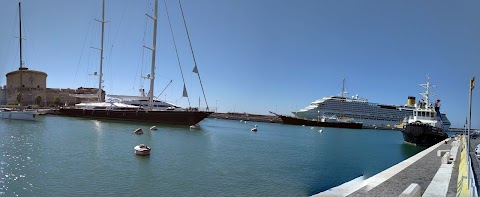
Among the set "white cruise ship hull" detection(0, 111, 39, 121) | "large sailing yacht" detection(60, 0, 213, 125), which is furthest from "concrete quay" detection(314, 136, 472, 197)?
"white cruise ship hull" detection(0, 111, 39, 121)

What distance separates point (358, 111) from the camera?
13388cm

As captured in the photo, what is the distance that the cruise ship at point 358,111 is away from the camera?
13000 centimetres

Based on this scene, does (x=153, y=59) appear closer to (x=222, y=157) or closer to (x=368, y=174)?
(x=222, y=157)

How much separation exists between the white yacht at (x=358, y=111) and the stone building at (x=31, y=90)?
81264 mm

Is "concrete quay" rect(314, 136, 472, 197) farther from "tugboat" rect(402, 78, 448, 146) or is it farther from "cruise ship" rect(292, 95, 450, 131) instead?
"cruise ship" rect(292, 95, 450, 131)

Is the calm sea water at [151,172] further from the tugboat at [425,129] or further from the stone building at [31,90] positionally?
the stone building at [31,90]

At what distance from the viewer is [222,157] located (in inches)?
968

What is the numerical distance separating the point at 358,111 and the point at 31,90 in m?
129

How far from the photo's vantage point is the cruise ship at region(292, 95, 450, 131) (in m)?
130

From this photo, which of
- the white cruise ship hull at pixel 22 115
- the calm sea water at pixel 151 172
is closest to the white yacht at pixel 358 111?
the white cruise ship hull at pixel 22 115

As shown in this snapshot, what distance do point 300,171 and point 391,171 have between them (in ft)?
19.4

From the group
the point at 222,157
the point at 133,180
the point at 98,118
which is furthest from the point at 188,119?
the point at 133,180

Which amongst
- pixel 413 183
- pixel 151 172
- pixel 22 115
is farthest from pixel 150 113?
pixel 413 183

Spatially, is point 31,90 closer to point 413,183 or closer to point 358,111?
point 358,111
